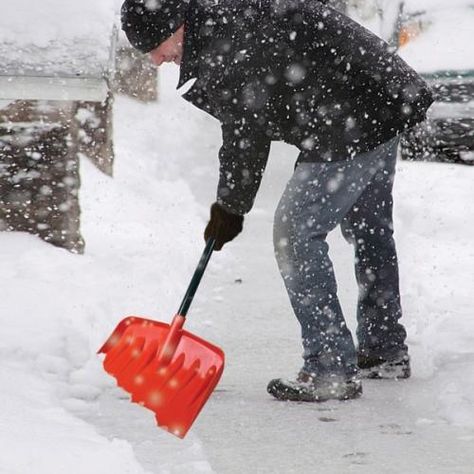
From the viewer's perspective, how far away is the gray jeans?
3.88 m

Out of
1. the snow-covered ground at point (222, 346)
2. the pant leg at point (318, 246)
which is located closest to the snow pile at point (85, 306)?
the snow-covered ground at point (222, 346)

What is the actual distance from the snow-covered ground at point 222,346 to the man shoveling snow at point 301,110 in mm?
355

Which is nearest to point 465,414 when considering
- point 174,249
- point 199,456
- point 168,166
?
Answer: point 199,456

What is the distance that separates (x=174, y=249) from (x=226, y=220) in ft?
10.7

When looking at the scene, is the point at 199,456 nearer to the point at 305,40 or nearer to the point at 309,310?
the point at 309,310

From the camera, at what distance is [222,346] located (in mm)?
4969

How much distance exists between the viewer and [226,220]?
3777mm

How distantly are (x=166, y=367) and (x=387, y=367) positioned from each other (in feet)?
3.51

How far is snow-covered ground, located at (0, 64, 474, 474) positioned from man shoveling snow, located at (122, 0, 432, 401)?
355 millimetres

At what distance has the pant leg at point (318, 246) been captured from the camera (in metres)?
3.88

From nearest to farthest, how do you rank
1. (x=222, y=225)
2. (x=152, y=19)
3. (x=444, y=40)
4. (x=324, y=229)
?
(x=152, y=19) → (x=222, y=225) → (x=324, y=229) → (x=444, y=40)

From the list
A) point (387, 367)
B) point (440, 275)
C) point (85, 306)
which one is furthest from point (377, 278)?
point (440, 275)

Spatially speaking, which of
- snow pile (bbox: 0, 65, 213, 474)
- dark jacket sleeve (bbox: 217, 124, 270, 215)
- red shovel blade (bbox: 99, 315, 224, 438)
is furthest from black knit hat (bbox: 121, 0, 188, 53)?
snow pile (bbox: 0, 65, 213, 474)

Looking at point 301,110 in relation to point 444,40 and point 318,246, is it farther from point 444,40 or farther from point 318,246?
point 444,40
